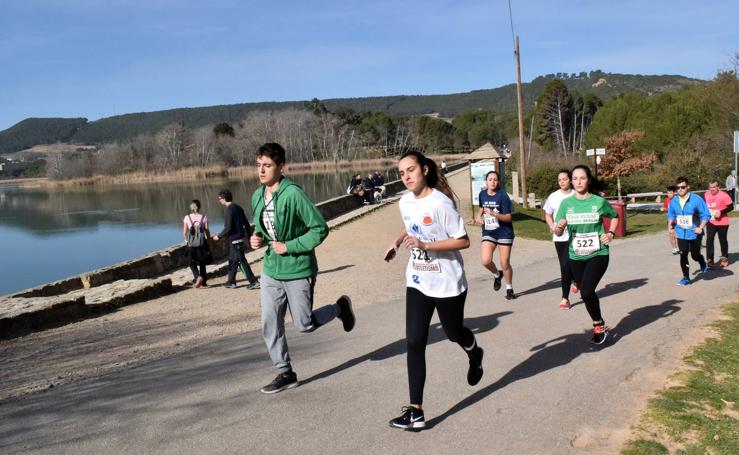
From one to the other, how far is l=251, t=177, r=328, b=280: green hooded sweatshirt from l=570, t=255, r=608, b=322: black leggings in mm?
2829

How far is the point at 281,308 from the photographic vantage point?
517 cm

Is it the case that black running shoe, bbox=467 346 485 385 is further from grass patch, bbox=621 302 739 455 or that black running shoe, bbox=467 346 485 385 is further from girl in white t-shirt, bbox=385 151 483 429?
grass patch, bbox=621 302 739 455

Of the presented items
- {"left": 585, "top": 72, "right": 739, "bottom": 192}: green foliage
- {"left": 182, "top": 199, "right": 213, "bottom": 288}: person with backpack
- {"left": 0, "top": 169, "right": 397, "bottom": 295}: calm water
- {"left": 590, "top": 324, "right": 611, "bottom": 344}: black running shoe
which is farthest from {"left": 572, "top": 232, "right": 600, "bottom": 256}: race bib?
{"left": 585, "top": 72, "right": 739, "bottom": 192}: green foliage

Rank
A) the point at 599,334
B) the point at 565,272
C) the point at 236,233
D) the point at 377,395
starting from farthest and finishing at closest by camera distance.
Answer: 1. the point at 236,233
2. the point at 565,272
3. the point at 599,334
4. the point at 377,395

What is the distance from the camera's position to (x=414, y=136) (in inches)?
5714

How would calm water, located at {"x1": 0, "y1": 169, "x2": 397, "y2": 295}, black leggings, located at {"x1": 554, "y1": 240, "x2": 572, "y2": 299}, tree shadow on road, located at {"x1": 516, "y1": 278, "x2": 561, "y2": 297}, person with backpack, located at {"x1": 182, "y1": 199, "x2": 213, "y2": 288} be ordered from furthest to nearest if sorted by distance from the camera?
calm water, located at {"x1": 0, "y1": 169, "x2": 397, "y2": 295} → person with backpack, located at {"x1": 182, "y1": 199, "x2": 213, "y2": 288} → tree shadow on road, located at {"x1": 516, "y1": 278, "x2": 561, "y2": 297} → black leggings, located at {"x1": 554, "y1": 240, "x2": 572, "y2": 299}

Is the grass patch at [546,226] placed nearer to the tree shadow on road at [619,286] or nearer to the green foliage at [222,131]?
the tree shadow on road at [619,286]

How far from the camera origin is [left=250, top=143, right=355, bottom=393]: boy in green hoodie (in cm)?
509

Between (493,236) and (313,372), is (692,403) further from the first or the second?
(493,236)

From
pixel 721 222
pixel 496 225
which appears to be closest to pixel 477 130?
pixel 721 222

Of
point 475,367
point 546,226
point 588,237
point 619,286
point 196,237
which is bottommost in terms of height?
point 546,226

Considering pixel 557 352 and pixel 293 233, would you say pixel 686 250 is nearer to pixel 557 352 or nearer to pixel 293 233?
pixel 557 352

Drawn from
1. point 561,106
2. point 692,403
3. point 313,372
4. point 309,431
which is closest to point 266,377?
point 313,372

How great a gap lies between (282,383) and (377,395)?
0.81 metres
